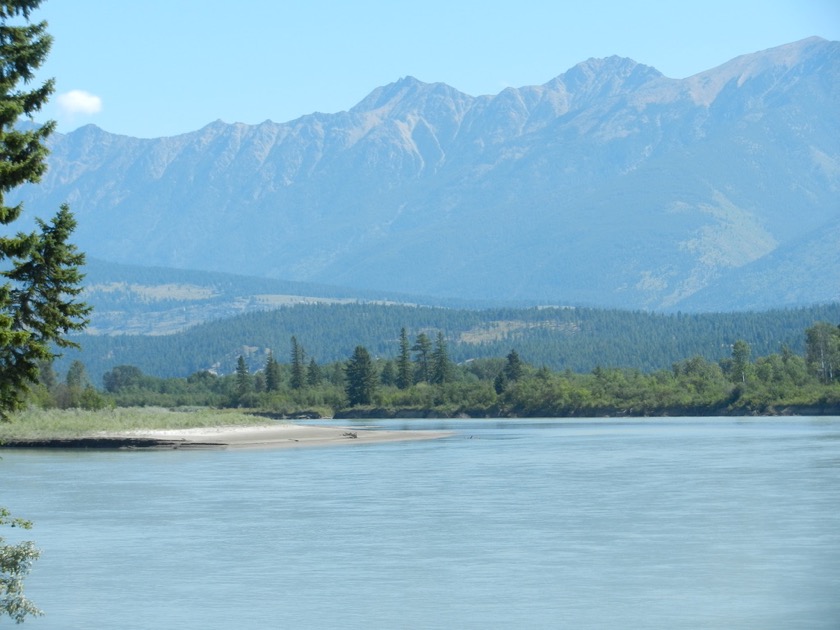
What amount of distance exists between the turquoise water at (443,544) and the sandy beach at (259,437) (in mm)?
23665

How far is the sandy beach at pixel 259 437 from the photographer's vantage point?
320 ft

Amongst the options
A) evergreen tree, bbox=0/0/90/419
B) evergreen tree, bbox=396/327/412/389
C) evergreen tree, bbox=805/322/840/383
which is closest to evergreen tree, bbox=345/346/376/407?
evergreen tree, bbox=396/327/412/389

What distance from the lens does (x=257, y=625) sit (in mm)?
29391

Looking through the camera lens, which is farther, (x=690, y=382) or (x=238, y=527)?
(x=690, y=382)

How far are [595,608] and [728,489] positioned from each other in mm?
25066

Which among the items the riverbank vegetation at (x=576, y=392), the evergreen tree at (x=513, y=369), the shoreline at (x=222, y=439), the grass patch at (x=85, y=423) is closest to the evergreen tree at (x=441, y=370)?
the riverbank vegetation at (x=576, y=392)

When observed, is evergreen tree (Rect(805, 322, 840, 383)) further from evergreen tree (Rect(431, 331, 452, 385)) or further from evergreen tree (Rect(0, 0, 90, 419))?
evergreen tree (Rect(0, 0, 90, 419))

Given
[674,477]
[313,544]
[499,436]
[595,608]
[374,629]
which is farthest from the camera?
[499,436]

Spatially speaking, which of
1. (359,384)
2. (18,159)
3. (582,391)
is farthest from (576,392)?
(18,159)

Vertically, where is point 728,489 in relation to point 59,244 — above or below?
below

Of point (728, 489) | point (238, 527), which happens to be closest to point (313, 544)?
point (238, 527)

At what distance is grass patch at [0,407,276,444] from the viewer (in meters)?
98.6

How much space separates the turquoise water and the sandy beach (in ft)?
77.6

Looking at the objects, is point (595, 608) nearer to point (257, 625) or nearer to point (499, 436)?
point (257, 625)
